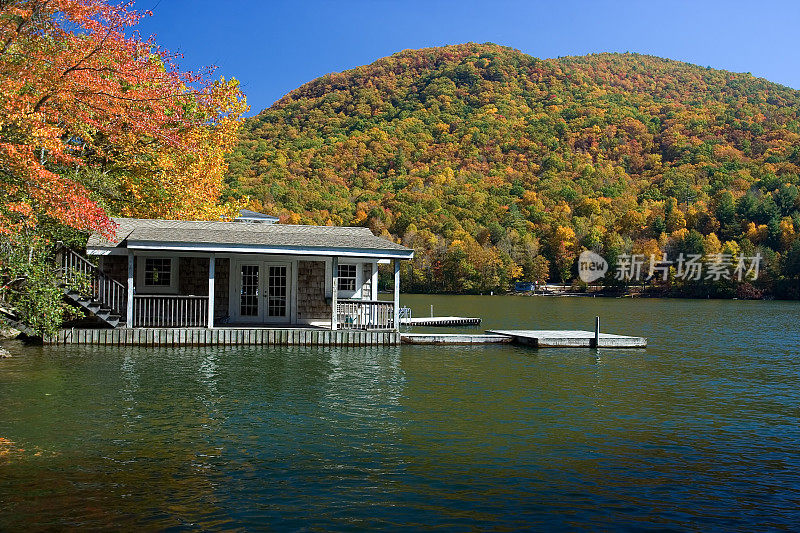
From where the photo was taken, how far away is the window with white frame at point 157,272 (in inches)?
904

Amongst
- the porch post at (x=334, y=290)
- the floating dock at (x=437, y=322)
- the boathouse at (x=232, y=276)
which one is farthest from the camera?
the floating dock at (x=437, y=322)

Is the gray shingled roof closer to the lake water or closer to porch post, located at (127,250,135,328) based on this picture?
porch post, located at (127,250,135,328)

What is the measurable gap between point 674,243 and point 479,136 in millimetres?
33231

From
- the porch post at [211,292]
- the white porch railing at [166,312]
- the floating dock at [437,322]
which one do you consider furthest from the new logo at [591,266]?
the porch post at [211,292]

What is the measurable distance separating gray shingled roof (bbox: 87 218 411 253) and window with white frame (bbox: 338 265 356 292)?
1.11 m

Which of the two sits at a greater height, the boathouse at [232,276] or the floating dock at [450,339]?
the boathouse at [232,276]

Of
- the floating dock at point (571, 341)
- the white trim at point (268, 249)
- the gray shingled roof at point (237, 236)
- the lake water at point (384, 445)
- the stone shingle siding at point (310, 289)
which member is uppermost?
the gray shingled roof at point (237, 236)

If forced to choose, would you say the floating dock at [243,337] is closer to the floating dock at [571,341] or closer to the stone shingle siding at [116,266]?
the floating dock at [571,341]

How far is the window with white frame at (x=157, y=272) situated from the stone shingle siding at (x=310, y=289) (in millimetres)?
4087

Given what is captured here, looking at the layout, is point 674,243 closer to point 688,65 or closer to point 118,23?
point 688,65

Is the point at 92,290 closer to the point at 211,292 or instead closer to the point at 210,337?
the point at 211,292

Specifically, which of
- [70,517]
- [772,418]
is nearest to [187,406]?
[70,517]

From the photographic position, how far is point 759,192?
101000 mm

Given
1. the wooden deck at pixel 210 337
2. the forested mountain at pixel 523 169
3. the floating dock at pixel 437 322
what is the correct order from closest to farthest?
1. the wooden deck at pixel 210 337
2. the floating dock at pixel 437 322
3. the forested mountain at pixel 523 169
